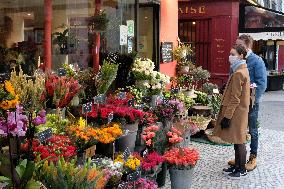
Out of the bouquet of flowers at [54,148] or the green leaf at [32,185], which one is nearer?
the green leaf at [32,185]

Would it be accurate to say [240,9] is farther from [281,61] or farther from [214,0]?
[281,61]

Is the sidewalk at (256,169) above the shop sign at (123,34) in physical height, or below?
below

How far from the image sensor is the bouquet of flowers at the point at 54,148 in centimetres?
392

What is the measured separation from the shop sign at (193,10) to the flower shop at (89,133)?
829cm

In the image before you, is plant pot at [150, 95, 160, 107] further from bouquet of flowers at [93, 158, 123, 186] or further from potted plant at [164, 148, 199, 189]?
bouquet of flowers at [93, 158, 123, 186]

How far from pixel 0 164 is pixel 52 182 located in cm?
42

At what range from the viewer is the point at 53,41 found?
6629 millimetres

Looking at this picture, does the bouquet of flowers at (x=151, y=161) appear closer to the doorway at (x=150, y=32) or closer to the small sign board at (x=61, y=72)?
the small sign board at (x=61, y=72)

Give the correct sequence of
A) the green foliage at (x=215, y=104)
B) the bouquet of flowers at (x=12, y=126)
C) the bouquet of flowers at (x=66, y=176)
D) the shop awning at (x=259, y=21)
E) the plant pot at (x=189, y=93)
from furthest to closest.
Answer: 1. the shop awning at (x=259, y=21)
2. the plant pot at (x=189, y=93)
3. the green foliage at (x=215, y=104)
4. the bouquet of flowers at (x=66, y=176)
5. the bouquet of flowers at (x=12, y=126)

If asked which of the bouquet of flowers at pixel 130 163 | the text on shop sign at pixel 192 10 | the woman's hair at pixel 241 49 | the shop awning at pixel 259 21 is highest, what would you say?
the text on shop sign at pixel 192 10

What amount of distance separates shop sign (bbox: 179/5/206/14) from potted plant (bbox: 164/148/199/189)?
34.8ft

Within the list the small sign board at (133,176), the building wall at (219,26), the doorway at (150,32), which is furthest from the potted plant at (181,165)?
the building wall at (219,26)

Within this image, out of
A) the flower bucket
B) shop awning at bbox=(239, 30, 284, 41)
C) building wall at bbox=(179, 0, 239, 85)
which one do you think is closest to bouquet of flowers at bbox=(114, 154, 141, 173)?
the flower bucket

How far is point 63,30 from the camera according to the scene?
6.91 metres
